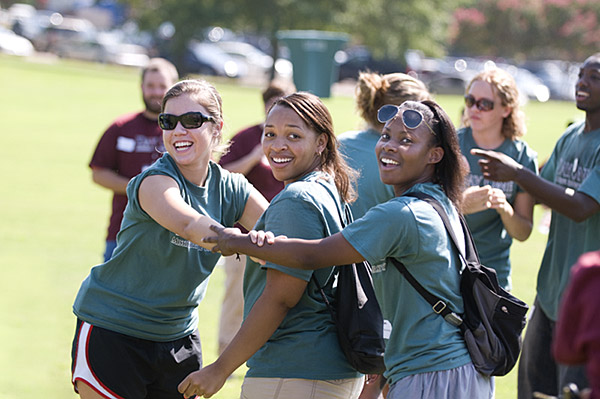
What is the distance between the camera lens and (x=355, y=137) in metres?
4.89

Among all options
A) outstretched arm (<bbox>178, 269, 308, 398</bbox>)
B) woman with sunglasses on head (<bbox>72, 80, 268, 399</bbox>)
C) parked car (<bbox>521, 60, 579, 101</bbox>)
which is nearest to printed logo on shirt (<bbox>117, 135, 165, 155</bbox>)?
woman with sunglasses on head (<bbox>72, 80, 268, 399</bbox>)

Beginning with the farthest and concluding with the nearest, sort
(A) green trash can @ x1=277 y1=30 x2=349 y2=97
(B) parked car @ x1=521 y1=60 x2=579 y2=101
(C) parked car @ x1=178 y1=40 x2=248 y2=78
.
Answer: (B) parked car @ x1=521 y1=60 x2=579 y2=101
(C) parked car @ x1=178 y1=40 x2=248 y2=78
(A) green trash can @ x1=277 y1=30 x2=349 y2=97

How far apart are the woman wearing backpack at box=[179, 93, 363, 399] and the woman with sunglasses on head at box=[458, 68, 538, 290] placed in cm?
205

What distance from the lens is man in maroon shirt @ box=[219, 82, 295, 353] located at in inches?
274

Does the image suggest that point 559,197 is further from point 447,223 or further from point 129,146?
point 129,146

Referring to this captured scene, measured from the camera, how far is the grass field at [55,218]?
651 centimetres

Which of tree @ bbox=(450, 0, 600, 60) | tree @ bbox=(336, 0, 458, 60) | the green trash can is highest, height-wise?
tree @ bbox=(450, 0, 600, 60)

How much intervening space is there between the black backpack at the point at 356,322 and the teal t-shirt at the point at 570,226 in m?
1.92

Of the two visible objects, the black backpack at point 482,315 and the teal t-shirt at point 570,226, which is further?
the teal t-shirt at point 570,226

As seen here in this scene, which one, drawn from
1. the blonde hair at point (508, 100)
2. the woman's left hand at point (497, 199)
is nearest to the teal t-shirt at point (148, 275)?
the woman's left hand at point (497, 199)

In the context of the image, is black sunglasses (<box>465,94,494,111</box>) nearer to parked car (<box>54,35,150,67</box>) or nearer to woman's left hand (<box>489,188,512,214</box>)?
woman's left hand (<box>489,188,512,214</box>)

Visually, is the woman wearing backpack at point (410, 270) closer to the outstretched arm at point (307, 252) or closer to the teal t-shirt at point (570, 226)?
the outstretched arm at point (307, 252)

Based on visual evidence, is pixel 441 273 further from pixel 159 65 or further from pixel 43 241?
pixel 43 241

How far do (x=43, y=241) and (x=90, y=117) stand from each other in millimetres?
16151
